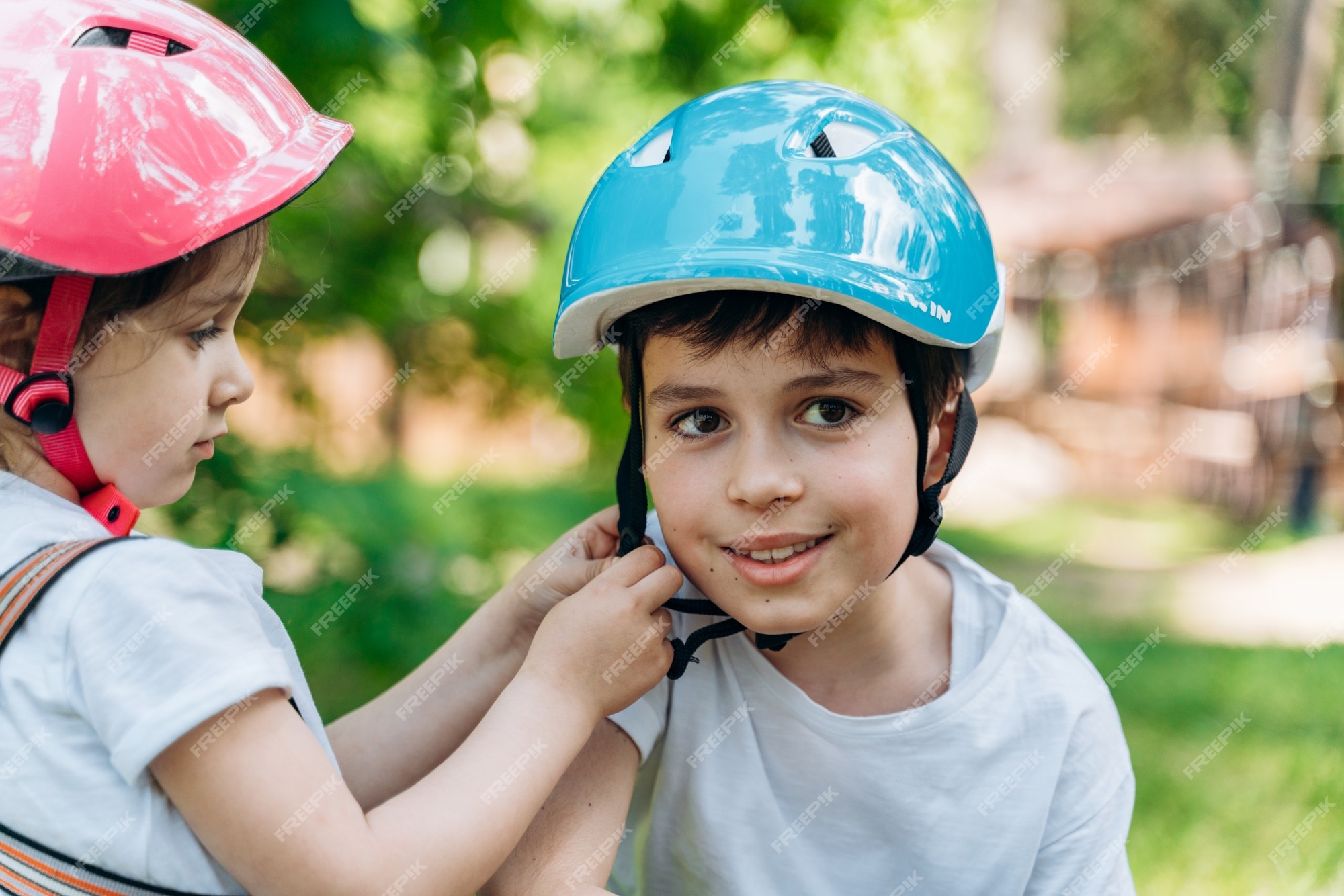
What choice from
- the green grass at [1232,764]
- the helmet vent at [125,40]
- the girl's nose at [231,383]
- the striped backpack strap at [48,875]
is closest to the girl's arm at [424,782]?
the striped backpack strap at [48,875]

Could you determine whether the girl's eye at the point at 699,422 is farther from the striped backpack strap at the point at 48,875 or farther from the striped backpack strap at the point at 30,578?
the striped backpack strap at the point at 48,875

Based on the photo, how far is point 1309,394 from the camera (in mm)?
9414

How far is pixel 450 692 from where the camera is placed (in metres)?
2.14

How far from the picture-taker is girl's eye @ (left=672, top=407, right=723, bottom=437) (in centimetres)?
197

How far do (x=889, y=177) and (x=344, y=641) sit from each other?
2686 mm

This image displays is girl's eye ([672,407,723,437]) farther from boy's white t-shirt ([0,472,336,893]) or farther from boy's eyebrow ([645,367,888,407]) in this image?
boy's white t-shirt ([0,472,336,893])

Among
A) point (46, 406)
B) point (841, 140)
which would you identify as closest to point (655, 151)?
point (841, 140)

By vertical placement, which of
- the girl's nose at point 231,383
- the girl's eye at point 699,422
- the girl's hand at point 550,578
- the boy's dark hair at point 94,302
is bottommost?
the girl's hand at point 550,578

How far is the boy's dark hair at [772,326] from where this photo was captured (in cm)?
187

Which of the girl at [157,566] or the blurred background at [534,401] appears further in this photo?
the blurred background at [534,401]

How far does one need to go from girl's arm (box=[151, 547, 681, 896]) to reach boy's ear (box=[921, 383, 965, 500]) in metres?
0.69

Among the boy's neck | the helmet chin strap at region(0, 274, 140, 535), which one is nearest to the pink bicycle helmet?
the helmet chin strap at region(0, 274, 140, 535)

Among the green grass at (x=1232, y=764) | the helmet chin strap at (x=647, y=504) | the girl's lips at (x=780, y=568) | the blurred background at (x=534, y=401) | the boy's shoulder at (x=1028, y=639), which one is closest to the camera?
the girl's lips at (x=780, y=568)

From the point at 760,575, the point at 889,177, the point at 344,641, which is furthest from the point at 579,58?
the point at 760,575
